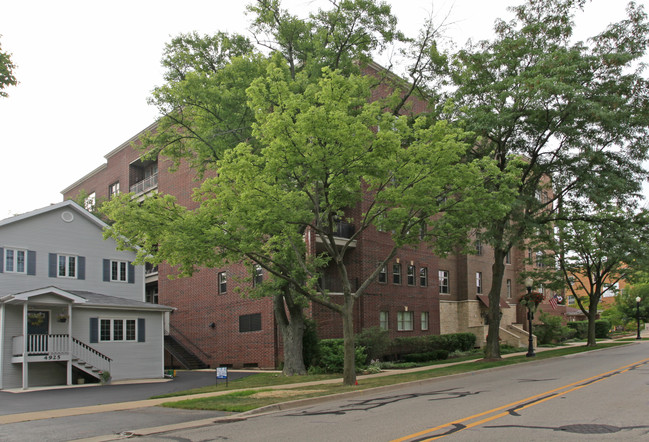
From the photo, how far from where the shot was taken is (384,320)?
33.4 m

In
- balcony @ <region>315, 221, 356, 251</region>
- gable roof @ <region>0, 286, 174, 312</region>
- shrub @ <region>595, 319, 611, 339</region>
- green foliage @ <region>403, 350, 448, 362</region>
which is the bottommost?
shrub @ <region>595, 319, 611, 339</region>

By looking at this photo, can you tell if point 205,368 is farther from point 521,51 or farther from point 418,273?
point 521,51

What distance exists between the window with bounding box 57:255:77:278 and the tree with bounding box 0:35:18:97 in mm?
16715

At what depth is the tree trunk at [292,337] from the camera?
2452 centimetres

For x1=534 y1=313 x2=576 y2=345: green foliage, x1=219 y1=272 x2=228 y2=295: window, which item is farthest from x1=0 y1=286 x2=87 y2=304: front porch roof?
x1=534 y1=313 x2=576 y2=345: green foliage

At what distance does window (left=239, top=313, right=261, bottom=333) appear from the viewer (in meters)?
30.5

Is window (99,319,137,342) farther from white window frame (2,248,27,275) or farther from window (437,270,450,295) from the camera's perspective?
window (437,270,450,295)

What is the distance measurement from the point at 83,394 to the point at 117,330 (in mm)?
7665

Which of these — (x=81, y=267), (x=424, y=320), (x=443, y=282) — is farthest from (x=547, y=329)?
(x=81, y=267)

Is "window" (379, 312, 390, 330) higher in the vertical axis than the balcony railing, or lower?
lower

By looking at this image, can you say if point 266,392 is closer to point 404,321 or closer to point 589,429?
point 589,429

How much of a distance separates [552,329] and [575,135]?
2430 cm

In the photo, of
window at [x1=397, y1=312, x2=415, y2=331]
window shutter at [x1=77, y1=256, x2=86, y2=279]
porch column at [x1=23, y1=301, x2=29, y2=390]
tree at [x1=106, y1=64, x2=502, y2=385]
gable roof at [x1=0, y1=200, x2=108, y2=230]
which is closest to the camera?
tree at [x1=106, y1=64, x2=502, y2=385]

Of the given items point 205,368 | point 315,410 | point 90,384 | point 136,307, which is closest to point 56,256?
point 136,307
